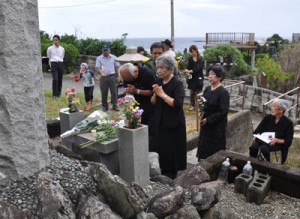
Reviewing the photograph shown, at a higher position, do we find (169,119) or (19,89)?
(19,89)

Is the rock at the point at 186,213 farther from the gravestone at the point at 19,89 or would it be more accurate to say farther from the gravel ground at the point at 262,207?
the gravestone at the point at 19,89

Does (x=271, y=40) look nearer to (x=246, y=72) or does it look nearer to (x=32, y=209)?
(x=246, y=72)

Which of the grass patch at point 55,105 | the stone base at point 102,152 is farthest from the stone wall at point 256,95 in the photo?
the stone base at point 102,152

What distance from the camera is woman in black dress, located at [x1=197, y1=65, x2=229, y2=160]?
15.7ft

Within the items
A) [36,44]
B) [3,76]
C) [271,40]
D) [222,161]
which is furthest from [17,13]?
[271,40]

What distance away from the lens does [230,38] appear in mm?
27375

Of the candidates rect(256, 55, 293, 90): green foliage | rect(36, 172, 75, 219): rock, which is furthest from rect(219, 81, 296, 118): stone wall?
rect(36, 172, 75, 219): rock

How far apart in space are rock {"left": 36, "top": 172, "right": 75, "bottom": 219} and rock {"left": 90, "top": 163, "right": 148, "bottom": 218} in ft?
1.19

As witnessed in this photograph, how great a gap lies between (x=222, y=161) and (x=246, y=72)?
14883 mm

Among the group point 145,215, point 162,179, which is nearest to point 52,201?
point 145,215

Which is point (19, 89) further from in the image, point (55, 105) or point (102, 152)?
point (55, 105)

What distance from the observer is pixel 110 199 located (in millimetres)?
2873

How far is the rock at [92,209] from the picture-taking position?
2531 millimetres

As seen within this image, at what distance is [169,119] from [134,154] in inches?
29.2
